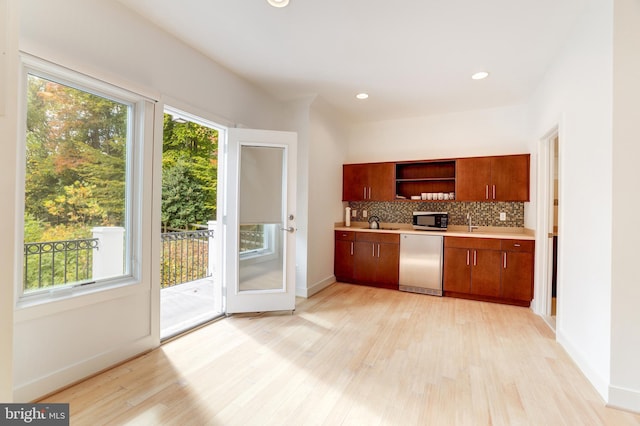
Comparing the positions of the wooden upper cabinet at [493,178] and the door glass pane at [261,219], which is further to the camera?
the wooden upper cabinet at [493,178]

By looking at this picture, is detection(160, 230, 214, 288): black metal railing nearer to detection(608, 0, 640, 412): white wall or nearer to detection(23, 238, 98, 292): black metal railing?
detection(23, 238, 98, 292): black metal railing

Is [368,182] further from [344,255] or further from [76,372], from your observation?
[76,372]

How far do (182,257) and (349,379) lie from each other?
12.9 ft

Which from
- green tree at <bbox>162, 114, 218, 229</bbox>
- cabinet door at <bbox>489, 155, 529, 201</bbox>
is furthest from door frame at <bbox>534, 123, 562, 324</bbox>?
green tree at <bbox>162, 114, 218, 229</bbox>

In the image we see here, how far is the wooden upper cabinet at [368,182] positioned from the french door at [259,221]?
1789 millimetres

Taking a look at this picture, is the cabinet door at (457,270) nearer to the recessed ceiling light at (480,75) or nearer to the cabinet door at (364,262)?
the cabinet door at (364,262)

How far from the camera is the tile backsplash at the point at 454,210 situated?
4211mm

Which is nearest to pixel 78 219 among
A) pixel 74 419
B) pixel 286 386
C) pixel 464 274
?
pixel 74 419

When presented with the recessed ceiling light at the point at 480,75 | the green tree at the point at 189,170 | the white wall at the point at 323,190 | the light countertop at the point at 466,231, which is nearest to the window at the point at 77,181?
the white wall at the point at 323,190

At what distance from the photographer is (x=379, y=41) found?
265 centimetres

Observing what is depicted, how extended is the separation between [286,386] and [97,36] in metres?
2.80

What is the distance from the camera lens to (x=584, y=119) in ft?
7.18

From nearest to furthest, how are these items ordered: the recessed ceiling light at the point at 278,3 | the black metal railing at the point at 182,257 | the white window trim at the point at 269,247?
the recessed ceiling light at the point at 278,3, the white window trim at the point at 269,247, the black metal railing at the point at 182,257

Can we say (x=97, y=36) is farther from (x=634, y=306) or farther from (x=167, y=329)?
(x=634, y=306)
